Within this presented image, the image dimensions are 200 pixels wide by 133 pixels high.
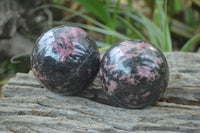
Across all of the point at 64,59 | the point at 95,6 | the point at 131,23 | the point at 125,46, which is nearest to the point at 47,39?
the point at 64,59

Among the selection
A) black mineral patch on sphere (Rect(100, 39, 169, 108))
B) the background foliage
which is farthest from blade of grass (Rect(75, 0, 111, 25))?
black mineral patch on sphere (Rect(100, 39, 169, 108))

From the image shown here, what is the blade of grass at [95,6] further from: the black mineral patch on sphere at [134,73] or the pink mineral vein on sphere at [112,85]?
the pink mineral vein on sphere at [112,85]

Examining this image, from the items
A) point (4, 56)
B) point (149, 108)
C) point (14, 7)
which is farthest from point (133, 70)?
point (4, 56)

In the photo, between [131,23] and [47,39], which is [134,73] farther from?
[131,23]

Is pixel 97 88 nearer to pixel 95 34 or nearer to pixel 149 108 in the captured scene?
pixel 149 108

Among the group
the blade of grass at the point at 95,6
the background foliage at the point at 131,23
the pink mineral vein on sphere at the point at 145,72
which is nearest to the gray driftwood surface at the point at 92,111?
the pink mineral vein on sphere at the point at 145,72

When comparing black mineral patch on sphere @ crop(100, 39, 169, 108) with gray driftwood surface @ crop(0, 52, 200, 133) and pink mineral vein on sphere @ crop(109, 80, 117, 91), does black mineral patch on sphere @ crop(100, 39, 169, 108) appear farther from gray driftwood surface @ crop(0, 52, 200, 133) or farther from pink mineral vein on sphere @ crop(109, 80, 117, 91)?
gray driftwood surface @ crop(0, 52, 200, 133)
